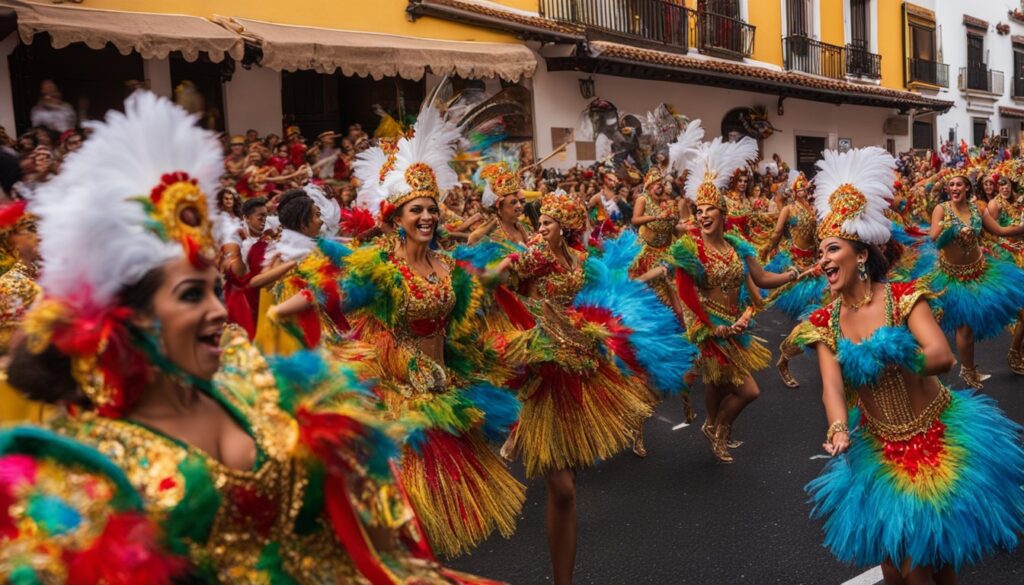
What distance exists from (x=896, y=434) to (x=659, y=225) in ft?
24.0

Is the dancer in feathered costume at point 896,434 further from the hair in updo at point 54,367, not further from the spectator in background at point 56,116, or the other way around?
the spectator in background at point 56,116

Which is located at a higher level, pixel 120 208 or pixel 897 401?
pixel 120 208

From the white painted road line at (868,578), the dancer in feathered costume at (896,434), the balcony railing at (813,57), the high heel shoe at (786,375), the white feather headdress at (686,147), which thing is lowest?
the white painted road line at (868,578)

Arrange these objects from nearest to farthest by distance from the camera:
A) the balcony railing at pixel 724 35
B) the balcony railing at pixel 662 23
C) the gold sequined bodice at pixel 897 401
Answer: the gold sequined bodice at pixel 897 401 → the balcony railing at pixel 662 23 → the balcony railing at pixel 724 35

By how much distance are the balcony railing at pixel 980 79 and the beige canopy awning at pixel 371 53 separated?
2489cm

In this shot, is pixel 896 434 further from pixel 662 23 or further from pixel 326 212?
pixel 662 23

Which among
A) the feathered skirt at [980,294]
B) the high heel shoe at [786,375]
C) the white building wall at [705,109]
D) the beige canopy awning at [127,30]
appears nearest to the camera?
the feathered skirt at [980,294]

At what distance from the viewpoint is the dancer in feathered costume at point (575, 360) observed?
15.9 feet

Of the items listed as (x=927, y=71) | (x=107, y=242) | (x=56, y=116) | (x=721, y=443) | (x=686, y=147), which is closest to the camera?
(x=107, y=242)

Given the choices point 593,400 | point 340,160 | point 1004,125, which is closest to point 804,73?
point 1004,125

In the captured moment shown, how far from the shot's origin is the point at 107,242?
1.93 meters

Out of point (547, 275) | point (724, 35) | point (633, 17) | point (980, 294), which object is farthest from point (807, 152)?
point (547, 275)

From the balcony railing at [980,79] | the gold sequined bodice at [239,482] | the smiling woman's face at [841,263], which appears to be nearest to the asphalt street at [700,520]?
the smiling woman's face at [841,263]

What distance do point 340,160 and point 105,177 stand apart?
8.60 metres
